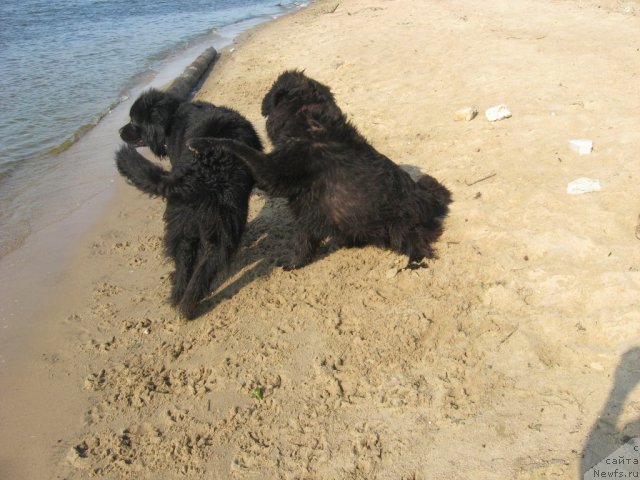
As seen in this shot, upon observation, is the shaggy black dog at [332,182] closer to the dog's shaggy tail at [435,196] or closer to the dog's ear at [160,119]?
the dog's shaggy tail at [435,196]

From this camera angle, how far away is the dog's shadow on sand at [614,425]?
7.37 ft

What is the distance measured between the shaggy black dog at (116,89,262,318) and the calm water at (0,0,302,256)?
2472mm

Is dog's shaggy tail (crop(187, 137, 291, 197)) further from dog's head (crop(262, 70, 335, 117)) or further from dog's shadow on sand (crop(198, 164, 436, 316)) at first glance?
dog's shadow on sand (crop(198, 164, 436, 316))

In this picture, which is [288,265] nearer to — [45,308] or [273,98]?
[273,98]

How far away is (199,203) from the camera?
3529mm

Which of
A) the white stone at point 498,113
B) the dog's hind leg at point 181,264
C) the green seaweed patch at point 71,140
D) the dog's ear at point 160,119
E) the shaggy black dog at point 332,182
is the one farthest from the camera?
the green seaweed patch at point 71,140

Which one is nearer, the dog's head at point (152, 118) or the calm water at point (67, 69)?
the dog's head at point (152, 118)

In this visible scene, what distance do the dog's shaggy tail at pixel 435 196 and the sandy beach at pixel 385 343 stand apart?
0.10 meters

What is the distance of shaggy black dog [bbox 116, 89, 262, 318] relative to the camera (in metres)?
3.45

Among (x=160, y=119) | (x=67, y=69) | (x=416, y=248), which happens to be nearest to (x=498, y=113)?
(x=416, y=248)

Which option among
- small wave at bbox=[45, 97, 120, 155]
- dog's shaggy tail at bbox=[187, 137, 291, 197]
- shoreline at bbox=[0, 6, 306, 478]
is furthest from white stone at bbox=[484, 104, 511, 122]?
small wave at bbox=[45, 97, 120, 155]

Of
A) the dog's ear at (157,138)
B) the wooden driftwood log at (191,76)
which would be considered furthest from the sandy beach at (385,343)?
the wooden driftwood log at (191,76)

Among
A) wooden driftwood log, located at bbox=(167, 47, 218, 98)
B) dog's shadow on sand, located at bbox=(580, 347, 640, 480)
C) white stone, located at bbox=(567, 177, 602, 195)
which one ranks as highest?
dog's shadow on sand, located at bbox=(580, 347, 640, 480)

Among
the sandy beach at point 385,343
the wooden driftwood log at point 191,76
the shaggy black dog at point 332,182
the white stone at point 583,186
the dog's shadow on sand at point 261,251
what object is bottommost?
the wooden driftwood log at point 191,76
